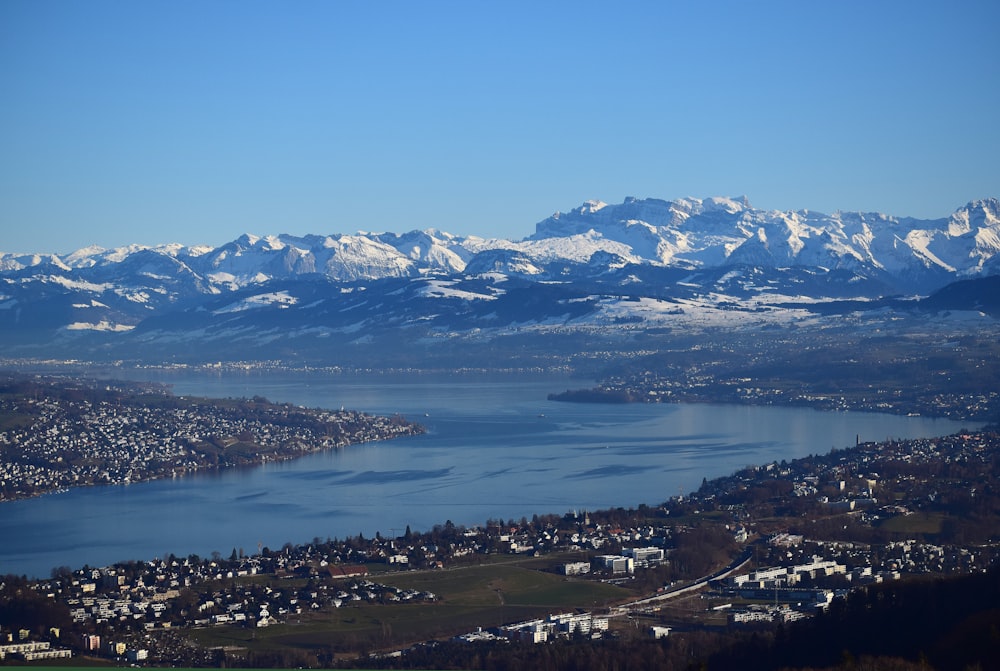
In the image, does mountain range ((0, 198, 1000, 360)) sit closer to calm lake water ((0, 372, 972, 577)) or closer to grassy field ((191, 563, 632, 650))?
calm lake water ((0, 372, 972, 577))

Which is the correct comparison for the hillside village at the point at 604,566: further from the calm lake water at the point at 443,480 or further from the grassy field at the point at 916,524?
the calm lake water at the point at 443,480

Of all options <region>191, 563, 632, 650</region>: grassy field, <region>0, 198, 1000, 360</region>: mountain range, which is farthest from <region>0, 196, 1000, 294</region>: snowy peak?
<region>191, 563, 632, 650</region>: grassy field

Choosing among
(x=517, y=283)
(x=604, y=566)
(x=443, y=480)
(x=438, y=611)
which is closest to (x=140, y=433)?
(x=443, y=480)

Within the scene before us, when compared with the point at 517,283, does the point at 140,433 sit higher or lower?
lower

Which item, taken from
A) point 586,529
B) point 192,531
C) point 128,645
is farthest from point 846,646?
point 192,531

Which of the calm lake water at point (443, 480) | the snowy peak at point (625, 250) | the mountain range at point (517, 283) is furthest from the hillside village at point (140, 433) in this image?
the snowy peak at point (625, 250)

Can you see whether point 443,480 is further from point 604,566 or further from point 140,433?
point 604,566
